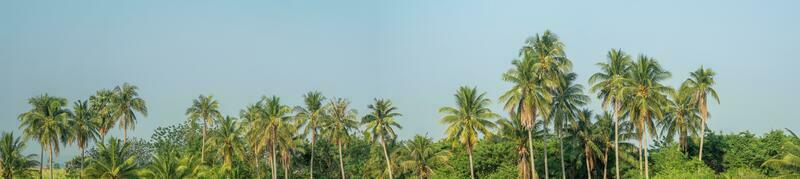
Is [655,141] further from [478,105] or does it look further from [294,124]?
[294,124]

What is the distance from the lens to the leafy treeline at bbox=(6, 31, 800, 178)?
64.1 meters

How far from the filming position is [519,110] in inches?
2559

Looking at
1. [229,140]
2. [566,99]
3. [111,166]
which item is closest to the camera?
[111,166]

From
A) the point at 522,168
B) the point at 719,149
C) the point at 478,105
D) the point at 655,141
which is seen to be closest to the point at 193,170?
the point at 478,105

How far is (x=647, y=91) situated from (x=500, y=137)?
1681cm

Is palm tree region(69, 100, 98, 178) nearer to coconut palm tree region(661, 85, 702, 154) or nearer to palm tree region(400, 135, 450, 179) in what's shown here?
palm tree region(400, 135, 450, 179)

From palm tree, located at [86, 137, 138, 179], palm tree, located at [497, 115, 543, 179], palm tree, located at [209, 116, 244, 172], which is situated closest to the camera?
palm tree, located at [86, 137, 138, 179]

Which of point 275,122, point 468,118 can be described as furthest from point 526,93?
point 275,122

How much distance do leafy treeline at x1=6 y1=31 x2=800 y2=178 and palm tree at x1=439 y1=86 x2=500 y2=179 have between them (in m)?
0.10

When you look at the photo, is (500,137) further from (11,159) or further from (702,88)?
(11,159)

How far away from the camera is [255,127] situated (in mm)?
83250

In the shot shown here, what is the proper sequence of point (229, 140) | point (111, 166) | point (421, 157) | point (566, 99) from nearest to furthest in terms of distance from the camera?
point (111, 166) → point (566, 99) → point (421, 157) → point (229, 140)

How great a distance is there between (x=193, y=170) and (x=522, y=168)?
92.0ft

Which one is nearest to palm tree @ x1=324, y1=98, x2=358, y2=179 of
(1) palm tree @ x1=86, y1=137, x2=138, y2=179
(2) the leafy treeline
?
(2) the leafy treeline
